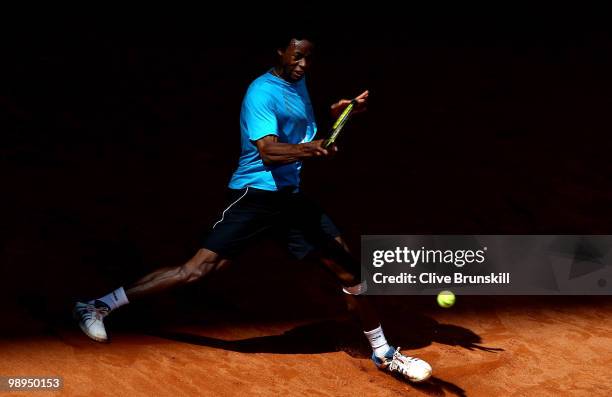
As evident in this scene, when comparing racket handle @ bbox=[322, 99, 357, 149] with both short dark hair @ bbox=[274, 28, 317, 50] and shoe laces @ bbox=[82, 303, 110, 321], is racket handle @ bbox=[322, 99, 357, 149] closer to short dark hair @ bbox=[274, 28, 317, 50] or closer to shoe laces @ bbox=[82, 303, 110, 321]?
short dark hair @ bbox=[274, 28, 317, 50]

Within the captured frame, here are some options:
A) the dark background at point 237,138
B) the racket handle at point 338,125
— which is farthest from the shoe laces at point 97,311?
the racket handle at point 338,125

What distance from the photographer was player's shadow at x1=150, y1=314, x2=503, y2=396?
5457mm

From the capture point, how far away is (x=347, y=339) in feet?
18.8

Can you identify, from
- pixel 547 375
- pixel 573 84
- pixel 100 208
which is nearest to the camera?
pixel 547 375

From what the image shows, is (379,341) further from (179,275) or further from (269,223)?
(179,275)

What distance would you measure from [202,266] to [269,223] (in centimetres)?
46

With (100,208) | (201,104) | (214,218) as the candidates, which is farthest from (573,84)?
(100,208)

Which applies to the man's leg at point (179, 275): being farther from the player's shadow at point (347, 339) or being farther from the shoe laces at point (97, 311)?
the player's shadow at point (347, 339)

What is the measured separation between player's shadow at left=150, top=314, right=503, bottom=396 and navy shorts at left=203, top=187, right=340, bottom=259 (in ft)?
2.28

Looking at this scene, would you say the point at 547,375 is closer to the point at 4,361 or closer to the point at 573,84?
the point at 4,361

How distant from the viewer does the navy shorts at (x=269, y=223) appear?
5.08m

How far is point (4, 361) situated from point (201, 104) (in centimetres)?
457

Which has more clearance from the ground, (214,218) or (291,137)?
(291,137)

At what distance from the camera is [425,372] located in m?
5.09
